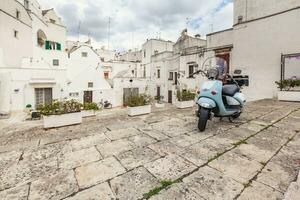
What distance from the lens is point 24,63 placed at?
1384 centimetres

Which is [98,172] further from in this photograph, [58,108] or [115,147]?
[58,108]

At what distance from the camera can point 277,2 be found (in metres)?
9.68

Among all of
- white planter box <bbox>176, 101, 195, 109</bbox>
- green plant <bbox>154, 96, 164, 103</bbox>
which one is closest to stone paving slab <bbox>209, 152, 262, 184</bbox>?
white planter box <bbox>176, 101, 195, 109</bbox>

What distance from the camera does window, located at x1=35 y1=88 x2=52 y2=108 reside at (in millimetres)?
12582

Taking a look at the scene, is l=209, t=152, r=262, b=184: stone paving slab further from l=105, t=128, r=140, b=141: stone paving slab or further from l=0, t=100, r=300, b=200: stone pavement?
l=105, t=128, r=140, b=141: stone paving slab

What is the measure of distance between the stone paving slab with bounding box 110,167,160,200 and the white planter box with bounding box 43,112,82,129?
2925mm

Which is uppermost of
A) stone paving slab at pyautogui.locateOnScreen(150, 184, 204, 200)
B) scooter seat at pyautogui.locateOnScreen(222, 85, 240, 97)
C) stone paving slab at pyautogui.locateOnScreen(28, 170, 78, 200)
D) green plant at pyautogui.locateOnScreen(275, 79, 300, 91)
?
green plant at pyautogui.locateOnScreen(275, 79, 300, 91)

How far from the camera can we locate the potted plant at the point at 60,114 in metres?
3.92

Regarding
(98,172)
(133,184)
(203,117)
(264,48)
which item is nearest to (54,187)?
(98,172)

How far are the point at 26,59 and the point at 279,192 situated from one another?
17882 millimetres

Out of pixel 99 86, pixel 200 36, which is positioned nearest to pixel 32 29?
pixel 99 86

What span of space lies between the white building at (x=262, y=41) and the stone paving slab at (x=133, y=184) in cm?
1006

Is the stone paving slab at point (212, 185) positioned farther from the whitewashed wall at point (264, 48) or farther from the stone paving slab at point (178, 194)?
the whitewashed wall at point (264, 48)

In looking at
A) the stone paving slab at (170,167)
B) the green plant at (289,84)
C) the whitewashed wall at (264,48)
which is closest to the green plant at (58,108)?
the stone paving slab at (170,167)
